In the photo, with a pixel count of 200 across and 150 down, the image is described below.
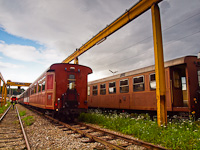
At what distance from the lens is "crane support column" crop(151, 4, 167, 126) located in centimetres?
671

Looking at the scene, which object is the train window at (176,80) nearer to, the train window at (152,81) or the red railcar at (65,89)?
the train window at (152,81)

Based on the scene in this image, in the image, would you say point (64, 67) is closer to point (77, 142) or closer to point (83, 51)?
point (77, 142)

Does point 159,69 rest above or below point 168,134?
above

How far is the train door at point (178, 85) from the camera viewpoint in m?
8.02

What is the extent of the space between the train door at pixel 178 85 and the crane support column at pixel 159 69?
140 cm

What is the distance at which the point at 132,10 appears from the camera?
29.4ft

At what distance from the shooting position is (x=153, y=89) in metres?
8.77

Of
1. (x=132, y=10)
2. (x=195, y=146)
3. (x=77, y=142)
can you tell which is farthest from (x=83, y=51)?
(x=195, y=146)

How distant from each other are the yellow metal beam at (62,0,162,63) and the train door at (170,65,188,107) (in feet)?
11.3

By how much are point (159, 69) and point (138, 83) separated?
3.02m

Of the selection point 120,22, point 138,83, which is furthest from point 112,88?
point 120,22

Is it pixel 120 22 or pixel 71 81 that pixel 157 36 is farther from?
pixel 71 81


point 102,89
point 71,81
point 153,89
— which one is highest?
point 71,81

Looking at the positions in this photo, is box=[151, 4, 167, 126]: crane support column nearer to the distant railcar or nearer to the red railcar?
the distant railcar
